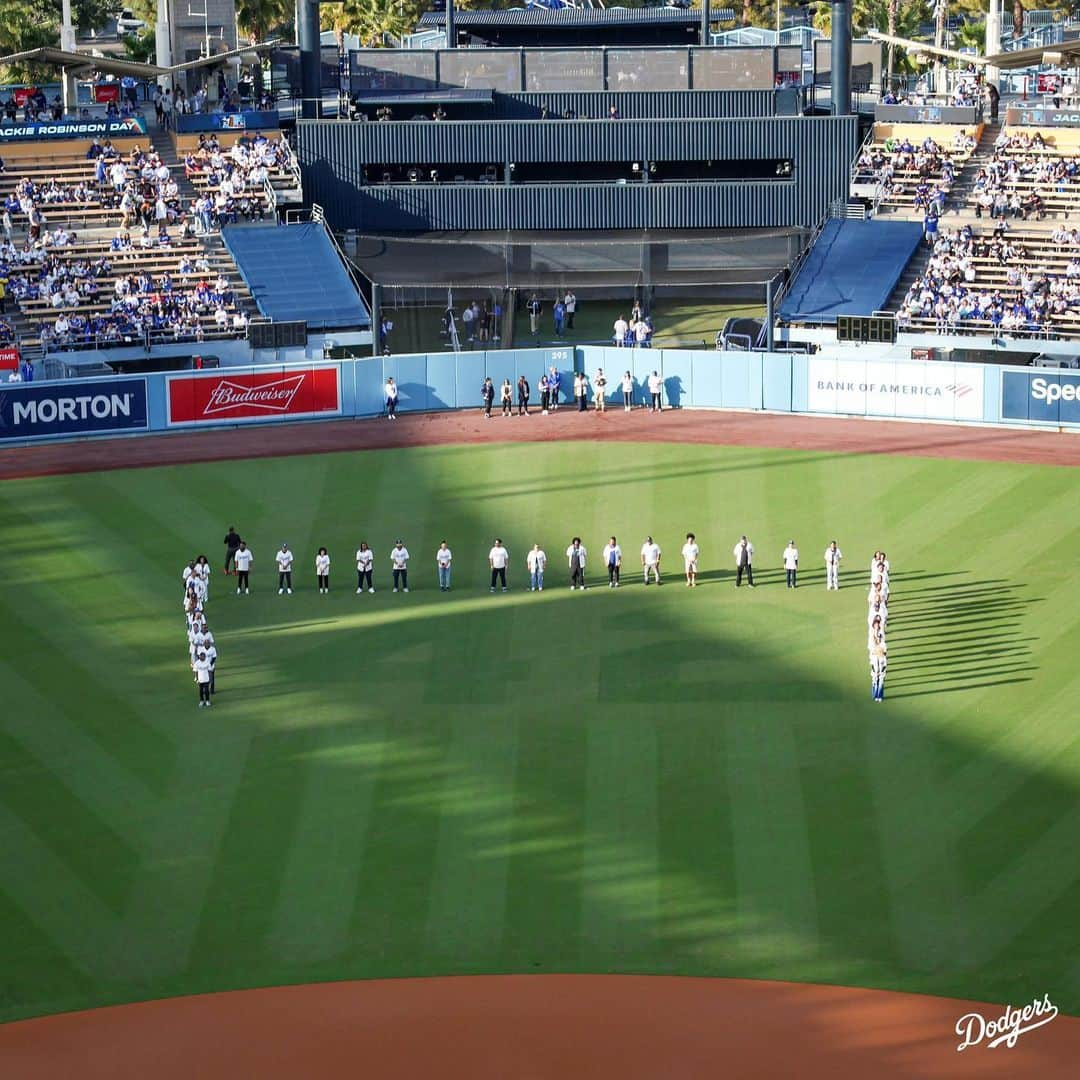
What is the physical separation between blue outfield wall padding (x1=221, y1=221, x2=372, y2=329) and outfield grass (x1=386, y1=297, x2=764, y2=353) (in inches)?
155

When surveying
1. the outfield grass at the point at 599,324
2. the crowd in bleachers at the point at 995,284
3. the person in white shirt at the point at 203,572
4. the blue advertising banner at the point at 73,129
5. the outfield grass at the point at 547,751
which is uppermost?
the blue advertising banner at the point at 73,129

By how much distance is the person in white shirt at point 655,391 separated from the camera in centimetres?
5969

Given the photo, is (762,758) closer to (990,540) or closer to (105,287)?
(990,540)

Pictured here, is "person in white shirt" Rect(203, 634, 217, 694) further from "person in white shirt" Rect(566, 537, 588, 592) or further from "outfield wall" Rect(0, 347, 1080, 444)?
"outfield wall" Rect(0, 347, 1080, 444)

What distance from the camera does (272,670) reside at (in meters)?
38.8

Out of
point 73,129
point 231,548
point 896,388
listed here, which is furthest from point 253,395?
point 896,388

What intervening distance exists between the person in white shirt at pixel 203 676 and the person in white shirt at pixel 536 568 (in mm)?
8982

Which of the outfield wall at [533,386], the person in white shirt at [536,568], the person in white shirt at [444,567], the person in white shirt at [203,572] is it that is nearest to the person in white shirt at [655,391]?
the outfield wall at [533,386]

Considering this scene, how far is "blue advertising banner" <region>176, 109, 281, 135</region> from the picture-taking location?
74.4 m

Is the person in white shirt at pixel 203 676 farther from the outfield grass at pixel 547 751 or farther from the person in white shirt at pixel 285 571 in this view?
the person in white shirt at pixel 285 571

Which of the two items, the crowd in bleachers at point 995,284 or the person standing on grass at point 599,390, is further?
the crowd in bleachers at point 995,284

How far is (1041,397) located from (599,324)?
70.3 ft

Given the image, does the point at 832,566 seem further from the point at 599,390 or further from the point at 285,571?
the point at 599,390

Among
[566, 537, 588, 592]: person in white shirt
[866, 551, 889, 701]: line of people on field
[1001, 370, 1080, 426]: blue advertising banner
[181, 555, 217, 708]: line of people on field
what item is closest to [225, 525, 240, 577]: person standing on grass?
Answer: [181, 555, 217, 708]: line of people on field
